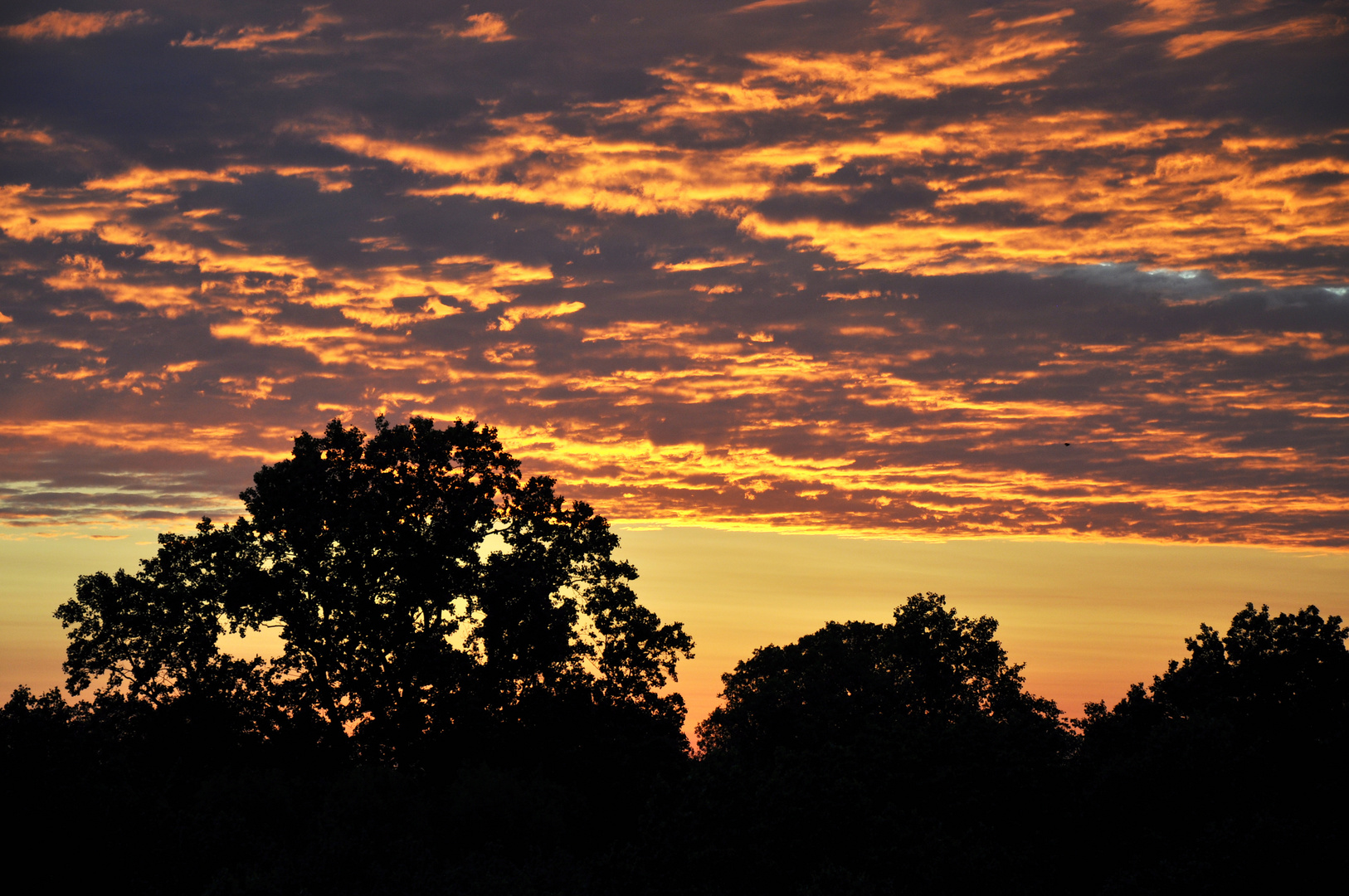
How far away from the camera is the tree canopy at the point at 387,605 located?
141ft

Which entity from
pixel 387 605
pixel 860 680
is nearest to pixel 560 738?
pixel 387 605

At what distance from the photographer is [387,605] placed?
145 ft

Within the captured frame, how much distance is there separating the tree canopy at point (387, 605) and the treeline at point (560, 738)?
104 millimetres

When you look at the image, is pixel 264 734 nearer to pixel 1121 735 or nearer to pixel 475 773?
pixel 475 773

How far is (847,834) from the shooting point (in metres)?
33.9

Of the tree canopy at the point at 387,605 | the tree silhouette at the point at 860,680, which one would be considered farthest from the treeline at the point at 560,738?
the tree silhouette at the point at 860,680

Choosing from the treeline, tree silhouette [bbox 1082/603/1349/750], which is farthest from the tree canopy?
tree silhouette [bbox 1082/603/1349/750]

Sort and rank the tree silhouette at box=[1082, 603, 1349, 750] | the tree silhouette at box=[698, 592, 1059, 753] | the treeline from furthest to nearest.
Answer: the tree silhouette at box=[698, 592, 1059, 753]
the tree silhouette at box=[1082, 603, 1349, 750]
the treeline

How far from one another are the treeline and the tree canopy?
0.10 metres

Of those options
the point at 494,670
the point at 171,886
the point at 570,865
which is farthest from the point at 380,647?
the point at 171,886

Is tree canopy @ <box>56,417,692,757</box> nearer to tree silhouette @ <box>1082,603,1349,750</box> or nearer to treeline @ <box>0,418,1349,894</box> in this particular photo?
treeline @ <box>0,418,1349,894</box>

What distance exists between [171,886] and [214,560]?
65.9 feet

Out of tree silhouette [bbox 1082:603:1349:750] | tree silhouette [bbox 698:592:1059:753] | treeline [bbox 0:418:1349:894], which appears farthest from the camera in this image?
tree silhouette [bbox 698:592:1059:753]

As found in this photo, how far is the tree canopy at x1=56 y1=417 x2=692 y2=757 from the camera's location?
42.8m
